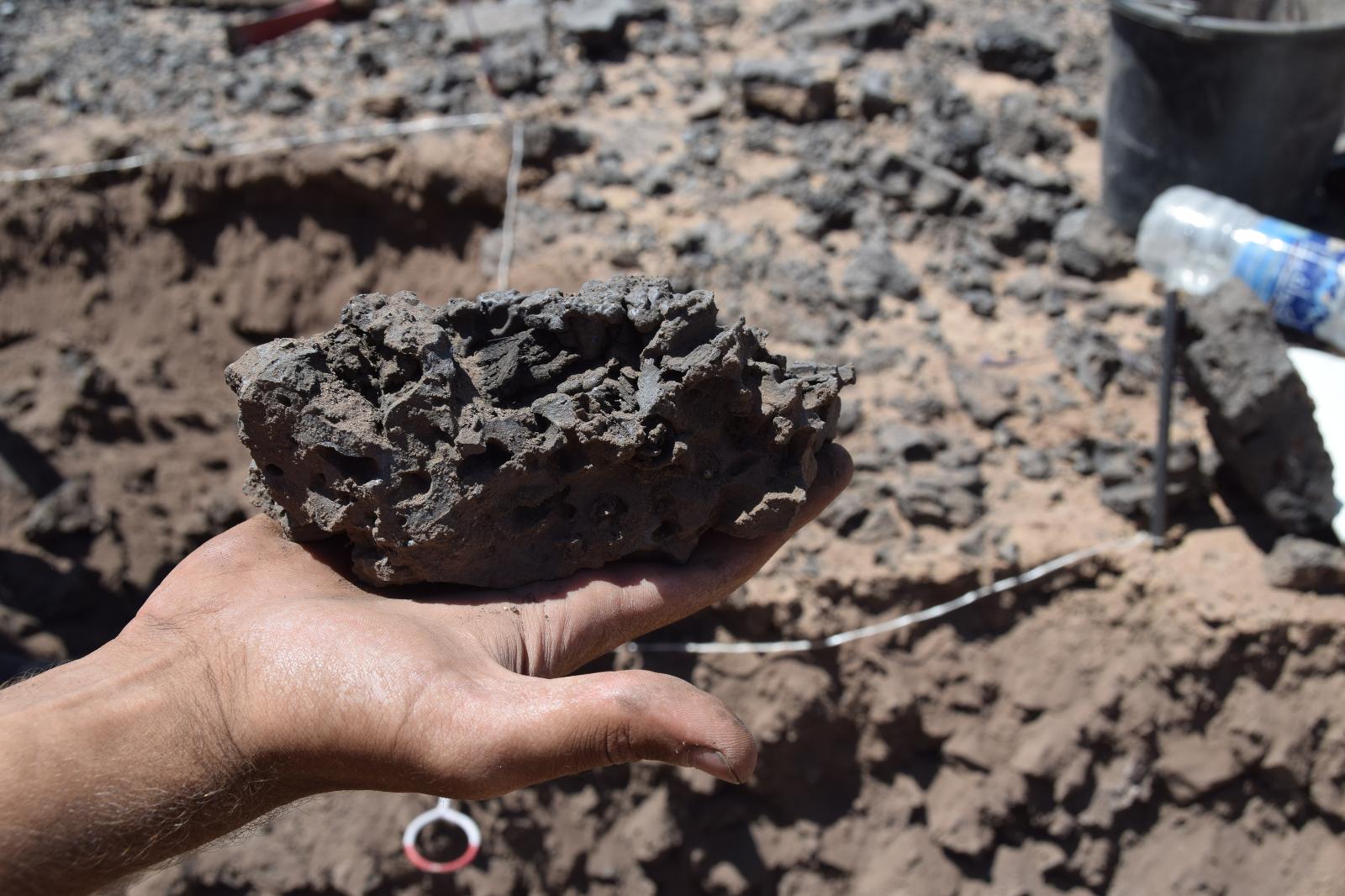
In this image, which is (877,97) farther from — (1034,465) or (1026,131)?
(1034,465)

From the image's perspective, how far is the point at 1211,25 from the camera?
529 cm

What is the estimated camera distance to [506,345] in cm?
296

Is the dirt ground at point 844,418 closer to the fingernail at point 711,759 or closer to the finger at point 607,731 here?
the finger at point 607,731

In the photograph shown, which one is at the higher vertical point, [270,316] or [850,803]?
[270,316]

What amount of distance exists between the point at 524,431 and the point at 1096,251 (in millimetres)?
3938

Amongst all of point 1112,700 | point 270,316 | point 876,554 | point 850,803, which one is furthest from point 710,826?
point 270,316

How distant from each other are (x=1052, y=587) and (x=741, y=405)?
2177mm

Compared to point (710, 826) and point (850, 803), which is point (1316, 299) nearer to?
point (850, 803)

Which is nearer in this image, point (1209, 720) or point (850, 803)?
point (1209, 720)

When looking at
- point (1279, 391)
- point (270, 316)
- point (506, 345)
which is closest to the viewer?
point (506, 345)

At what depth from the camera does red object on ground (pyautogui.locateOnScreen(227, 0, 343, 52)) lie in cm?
805

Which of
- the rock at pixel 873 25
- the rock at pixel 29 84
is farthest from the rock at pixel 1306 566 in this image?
the rock at pixel 29 84

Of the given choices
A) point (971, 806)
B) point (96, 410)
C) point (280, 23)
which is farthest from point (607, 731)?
point (280, 23)

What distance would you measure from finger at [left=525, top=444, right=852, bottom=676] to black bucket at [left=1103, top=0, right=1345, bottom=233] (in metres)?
3.64
